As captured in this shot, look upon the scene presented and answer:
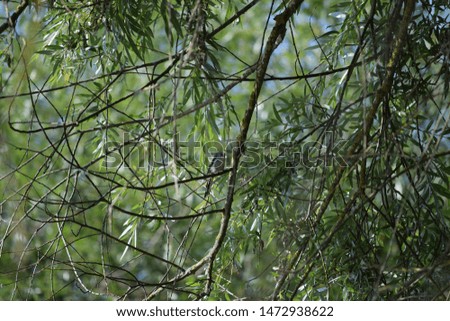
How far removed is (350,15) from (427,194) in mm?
552

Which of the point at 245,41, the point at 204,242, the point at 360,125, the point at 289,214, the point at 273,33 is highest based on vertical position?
the point at 245,41

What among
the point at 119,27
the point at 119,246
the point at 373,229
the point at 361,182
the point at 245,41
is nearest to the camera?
the point at 361,182

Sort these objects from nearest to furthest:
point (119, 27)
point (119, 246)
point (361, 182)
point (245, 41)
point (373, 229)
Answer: point (361, 182) < point (119, 27) < point (373, 229) < point (119, 246) < point (245, 41)

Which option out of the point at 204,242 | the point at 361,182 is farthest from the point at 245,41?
the point at 361,182

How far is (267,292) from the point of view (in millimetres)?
1890

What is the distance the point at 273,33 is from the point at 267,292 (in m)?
0.63

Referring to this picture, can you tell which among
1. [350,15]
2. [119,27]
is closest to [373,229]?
[350,15]

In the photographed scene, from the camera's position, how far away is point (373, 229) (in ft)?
7.04

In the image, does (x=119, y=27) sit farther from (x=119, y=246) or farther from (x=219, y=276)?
(x=119, y=246)

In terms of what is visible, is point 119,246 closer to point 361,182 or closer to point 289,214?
point 289,214

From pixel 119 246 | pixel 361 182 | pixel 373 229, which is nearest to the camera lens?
pixel 361 182

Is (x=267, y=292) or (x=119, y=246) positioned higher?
(x=267, y=292)

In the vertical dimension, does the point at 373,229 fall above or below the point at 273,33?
below

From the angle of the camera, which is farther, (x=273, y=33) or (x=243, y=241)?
(x=243, y=241)
